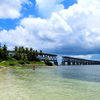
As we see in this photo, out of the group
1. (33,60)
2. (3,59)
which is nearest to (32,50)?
(33,60)

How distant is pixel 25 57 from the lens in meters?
150

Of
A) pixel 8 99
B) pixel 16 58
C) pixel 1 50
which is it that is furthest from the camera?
pixel 16 58

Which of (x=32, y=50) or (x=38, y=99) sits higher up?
(x=32, y=50)

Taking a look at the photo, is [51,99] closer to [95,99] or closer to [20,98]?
[20,98]

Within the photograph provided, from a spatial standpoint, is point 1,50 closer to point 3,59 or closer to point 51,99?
point 3,59

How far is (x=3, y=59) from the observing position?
12250cm

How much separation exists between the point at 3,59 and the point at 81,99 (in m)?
112

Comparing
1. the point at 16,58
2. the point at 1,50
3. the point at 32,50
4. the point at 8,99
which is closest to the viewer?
the point at 8,99

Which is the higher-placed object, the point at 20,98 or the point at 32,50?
the point at 32,50

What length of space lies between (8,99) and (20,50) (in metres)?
132

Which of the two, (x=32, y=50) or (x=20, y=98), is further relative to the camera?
(x=32, y=50)

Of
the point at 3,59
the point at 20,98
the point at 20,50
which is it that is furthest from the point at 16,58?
the point at 20,98

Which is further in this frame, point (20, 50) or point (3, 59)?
point (20, 50)

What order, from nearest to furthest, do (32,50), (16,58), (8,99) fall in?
(8,99)
(16,58)
(32,50)
